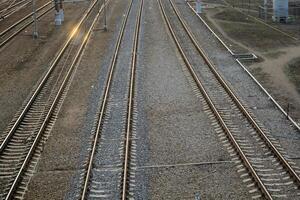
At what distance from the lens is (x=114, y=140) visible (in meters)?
15.9

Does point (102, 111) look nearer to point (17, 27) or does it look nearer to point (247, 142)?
point (247, 142)

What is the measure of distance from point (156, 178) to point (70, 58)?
1504cm

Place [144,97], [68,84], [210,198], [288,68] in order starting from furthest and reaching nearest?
[288,68] < [68,84] < [144,97] < [210,198]

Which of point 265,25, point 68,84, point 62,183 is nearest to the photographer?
point 62,183

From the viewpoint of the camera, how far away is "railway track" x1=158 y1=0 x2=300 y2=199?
12.8 meters

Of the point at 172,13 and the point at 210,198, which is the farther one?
the point at 172,13

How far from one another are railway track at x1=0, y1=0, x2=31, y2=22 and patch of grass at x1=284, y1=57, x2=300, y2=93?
933 inches

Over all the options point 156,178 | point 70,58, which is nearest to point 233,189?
point 156,178

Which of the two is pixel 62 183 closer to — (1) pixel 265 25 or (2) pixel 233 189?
(2) pixel 233 189

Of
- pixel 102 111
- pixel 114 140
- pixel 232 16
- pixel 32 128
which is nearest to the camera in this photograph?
pixel 114 140

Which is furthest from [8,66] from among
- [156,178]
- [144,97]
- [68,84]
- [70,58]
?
[156,178]

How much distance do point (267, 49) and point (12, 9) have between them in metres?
25.7

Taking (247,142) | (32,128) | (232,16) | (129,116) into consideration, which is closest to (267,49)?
(232,16)

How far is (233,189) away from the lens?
42.0 feet
